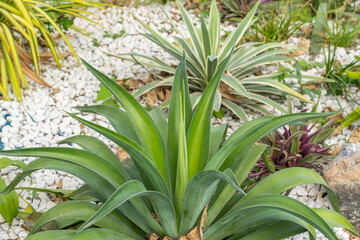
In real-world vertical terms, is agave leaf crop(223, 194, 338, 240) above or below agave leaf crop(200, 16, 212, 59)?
below

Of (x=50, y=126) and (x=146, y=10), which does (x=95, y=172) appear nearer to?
(x=50, y=126)

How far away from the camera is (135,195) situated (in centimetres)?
140

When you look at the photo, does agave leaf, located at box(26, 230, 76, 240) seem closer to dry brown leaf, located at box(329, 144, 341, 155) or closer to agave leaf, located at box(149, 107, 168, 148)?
agave leaf, located at box(149, 107, 168, 148)

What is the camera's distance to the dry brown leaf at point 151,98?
2.93m

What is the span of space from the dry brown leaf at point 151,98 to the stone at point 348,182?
1288 millimetres

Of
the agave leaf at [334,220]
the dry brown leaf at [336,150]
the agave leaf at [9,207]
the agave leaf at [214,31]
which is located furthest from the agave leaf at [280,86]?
the agave leaf at [9,207]

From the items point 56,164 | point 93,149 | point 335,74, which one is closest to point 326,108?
point 335,74

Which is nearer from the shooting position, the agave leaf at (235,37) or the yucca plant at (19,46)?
the yucca plant at (19,46)

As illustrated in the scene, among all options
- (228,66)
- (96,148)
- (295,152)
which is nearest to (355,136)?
(295,152)

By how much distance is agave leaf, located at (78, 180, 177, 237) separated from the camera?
130 centimetres

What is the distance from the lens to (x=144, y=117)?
1737mm

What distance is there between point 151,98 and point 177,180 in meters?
1.39

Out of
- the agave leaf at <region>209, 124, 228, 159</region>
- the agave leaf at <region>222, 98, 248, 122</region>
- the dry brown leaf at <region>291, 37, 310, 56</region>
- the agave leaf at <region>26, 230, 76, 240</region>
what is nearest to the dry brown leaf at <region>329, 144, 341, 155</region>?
the agave leaf at <region>222, 98, 248, 122</region>

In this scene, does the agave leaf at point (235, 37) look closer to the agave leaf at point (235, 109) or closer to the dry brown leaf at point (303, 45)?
the agave leaf at point (235, 109)
